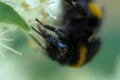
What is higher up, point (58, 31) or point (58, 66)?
point (58, 66)

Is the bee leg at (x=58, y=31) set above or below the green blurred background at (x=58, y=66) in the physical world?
below

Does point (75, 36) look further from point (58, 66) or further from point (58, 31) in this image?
point (58, 66)

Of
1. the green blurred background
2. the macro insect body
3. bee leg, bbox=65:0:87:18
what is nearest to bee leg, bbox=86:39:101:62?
the macro insect body

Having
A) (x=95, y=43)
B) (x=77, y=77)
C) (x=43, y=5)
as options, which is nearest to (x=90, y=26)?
(x=95, y=43)

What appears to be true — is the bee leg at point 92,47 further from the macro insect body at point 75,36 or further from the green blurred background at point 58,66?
the green blurred background at point 58,66

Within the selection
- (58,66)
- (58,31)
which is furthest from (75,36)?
(58,66)

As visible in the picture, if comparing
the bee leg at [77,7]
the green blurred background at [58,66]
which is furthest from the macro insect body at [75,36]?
the green blurred background at [58,66]
